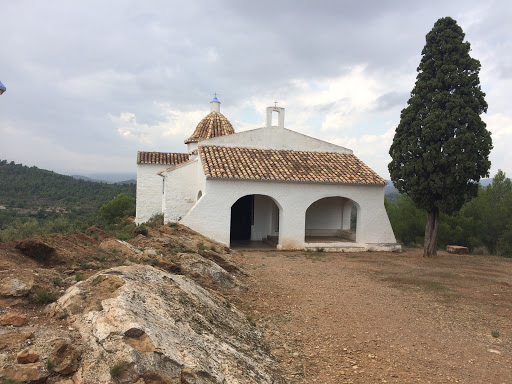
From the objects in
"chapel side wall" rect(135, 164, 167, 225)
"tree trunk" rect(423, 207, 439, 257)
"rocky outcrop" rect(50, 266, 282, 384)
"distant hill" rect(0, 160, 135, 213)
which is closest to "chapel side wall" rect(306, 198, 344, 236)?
"tree trunk" rect(423, 207, 439, 257)

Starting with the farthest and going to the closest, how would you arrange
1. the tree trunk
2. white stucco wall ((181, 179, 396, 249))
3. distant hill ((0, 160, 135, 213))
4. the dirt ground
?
distant hill ((0, 160, 135, 213)) → the tree trunk → white stucco wall ((181, 179, 396, 249)) → the dirt ground

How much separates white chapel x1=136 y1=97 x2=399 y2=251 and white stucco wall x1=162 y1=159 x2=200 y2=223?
43 millimetres

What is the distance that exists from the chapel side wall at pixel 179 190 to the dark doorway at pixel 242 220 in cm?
234

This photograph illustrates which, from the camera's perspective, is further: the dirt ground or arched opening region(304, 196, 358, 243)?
arched opening region(304, 196, 358, 243)

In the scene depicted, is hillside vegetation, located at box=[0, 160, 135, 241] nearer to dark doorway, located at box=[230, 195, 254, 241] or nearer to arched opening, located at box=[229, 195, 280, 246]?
dark doorway, located at box=[230, 195, 254, 241]

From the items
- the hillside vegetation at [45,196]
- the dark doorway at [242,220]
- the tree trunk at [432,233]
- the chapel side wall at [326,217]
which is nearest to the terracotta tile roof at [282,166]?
the chapel side wall at [326,217]

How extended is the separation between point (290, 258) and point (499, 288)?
6.16m

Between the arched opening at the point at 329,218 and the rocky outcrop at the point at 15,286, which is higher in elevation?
the arched opening at the point at 329,218

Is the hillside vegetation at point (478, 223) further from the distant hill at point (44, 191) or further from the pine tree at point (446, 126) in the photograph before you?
the distant hill at point (44, 191)

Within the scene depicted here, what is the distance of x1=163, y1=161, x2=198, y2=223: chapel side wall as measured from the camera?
16.4 meters

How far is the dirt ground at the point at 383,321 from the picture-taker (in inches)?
Result: 204

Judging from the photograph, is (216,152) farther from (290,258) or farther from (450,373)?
(450,373)

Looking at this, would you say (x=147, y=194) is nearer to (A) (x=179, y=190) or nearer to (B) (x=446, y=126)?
(A) (x=179, y=190)

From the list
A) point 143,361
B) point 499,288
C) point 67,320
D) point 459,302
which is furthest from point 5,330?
point 499,288
